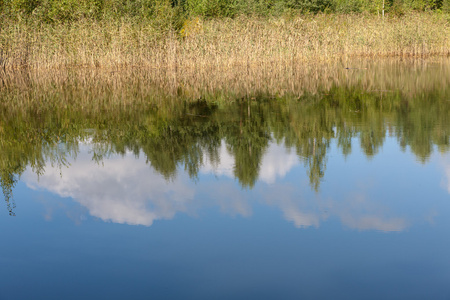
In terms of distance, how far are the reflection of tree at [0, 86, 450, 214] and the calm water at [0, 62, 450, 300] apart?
0.03 m

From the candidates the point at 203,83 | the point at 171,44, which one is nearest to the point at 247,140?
the point at 203,83

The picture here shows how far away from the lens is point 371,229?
4000 millimetres

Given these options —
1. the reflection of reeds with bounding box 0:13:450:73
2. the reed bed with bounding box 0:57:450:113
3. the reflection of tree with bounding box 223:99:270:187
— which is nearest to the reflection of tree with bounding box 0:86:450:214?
the reflection of tree with bounding box 223:99:270:187

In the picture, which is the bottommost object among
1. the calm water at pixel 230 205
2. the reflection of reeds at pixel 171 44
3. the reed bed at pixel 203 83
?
the calm water at pixel 230 205

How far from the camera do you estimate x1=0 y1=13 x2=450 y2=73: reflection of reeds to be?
17.5 meters

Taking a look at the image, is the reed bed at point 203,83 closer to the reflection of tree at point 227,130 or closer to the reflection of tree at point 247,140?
the reflection of tree at point 227,130

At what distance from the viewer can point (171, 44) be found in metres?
17.8

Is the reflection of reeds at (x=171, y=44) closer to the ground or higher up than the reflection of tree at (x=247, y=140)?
higher up

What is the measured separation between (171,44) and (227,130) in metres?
10.7

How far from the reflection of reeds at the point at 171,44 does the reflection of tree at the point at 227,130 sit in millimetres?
7338

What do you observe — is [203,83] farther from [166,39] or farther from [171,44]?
[166,39]

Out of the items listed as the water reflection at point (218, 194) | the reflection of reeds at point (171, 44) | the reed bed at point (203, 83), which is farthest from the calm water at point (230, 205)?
the reflection of reeds at point (171, 44)

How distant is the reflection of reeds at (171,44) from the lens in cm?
1752

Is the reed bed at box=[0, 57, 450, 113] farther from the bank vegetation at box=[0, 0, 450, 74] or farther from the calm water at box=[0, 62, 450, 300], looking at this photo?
the calm water at box=[0, 62, 450, 300]
